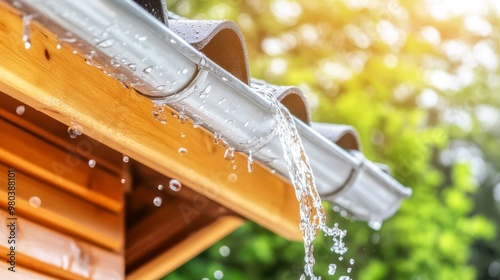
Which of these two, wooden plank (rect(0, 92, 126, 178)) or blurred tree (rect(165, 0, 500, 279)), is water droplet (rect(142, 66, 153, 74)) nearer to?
wooden plank (rect(0, 92, 126, 178))

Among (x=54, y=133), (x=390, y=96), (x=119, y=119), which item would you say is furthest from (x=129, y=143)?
(x=390, y=96)

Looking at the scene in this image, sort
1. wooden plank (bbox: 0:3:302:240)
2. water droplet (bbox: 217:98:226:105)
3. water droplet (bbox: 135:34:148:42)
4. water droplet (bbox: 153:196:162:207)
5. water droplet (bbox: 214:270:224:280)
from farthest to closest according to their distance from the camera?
water droplet (bbox: 214:270:224:280)
water droplet (bbox: 153:196:162:207)
water droplet (bbox: 217:98:226:105)
wooden plank (bbox: 0:3:302:240)
water droplet (bbox: 135:34:148:42)

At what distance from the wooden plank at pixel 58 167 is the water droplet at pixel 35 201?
64 millimetres

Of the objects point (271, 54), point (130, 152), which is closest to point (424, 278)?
point (271, 54)

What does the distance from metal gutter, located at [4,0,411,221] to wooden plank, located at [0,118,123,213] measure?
500 millimetres

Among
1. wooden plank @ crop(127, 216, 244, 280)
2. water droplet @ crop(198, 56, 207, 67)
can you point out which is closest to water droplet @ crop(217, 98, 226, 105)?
water droplet @ crop(198, 56, 207, 67)

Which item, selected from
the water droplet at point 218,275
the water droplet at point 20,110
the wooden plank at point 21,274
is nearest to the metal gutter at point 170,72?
the water droplet at point 20,110

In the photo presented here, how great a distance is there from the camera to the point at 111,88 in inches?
70.3

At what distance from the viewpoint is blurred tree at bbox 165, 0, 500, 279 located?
6.46m

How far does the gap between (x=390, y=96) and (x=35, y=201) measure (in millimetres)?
5973

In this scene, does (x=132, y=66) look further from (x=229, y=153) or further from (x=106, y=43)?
(x=229, y=153)

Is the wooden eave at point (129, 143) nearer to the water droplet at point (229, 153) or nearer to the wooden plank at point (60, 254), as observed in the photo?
the wooden plank at point (60, 254)

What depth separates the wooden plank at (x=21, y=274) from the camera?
6.22 ft

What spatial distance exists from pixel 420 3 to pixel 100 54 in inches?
304
